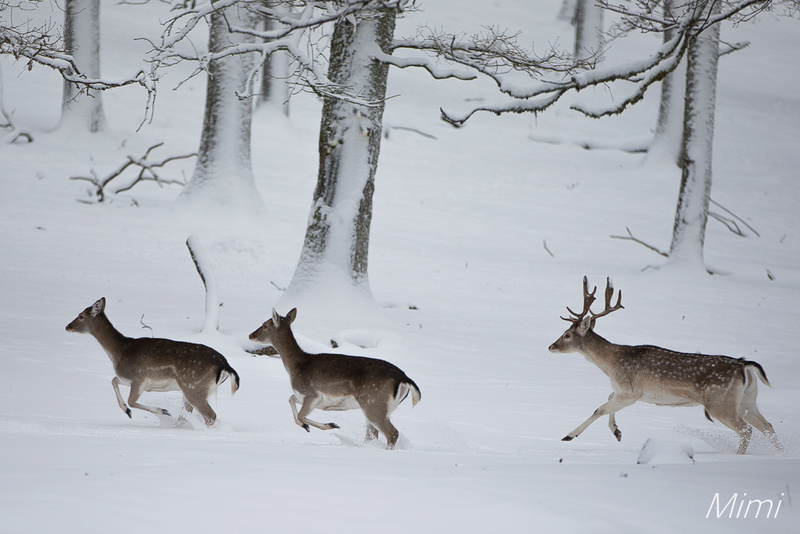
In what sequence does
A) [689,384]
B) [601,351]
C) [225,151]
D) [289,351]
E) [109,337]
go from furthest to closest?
[225,151] < [601,351] < [109,337] < [289,351] < [689,384]

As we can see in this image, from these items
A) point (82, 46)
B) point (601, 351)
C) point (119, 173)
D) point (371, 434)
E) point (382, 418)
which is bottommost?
point (371, 434)

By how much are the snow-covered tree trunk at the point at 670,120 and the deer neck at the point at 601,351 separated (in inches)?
641

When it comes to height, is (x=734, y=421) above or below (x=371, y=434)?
above

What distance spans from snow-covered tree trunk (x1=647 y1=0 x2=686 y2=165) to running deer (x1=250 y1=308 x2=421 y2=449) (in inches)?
710

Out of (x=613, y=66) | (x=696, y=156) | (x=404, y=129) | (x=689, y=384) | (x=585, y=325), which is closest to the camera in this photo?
(x=689, y=384)

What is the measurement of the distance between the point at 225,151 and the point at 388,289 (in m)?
4.83

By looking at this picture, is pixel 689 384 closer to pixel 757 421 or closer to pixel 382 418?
pixel 757 421

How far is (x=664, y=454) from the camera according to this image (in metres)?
5.43

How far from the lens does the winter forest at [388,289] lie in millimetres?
4090

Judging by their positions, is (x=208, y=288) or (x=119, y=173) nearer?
(x=208, y=288)

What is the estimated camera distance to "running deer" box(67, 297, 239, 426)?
684 cm

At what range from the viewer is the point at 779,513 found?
3.89m

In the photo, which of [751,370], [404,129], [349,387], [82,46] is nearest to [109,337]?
[349,387]

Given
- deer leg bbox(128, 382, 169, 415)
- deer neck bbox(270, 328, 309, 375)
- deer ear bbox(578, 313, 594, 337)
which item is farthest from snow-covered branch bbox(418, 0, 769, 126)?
deer leg bbox(128, 382, 169, 415)
